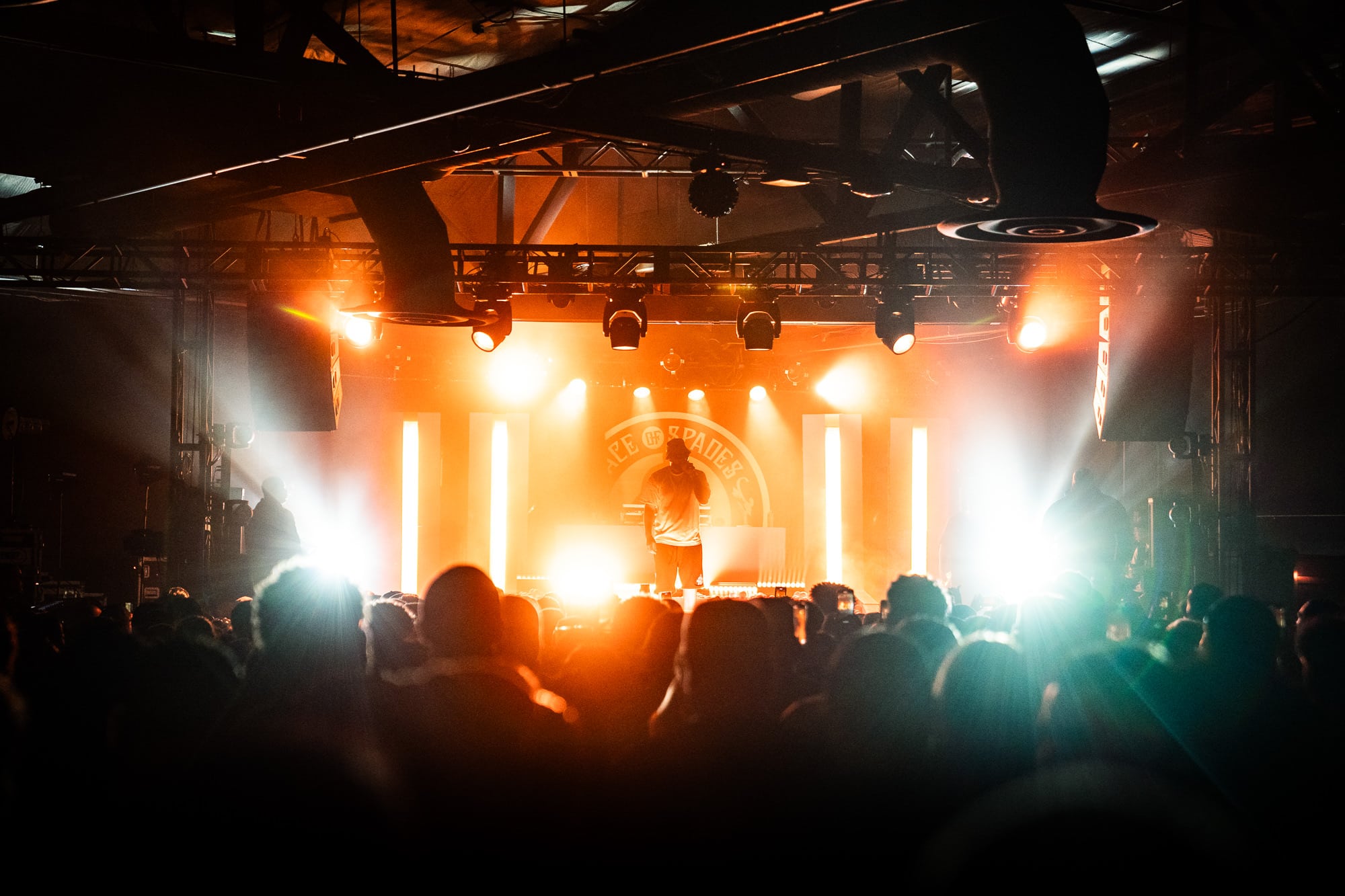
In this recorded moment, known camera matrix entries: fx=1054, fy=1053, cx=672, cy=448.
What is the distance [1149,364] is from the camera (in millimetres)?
9125

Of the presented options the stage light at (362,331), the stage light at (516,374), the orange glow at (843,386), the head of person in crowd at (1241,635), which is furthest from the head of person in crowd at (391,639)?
the orange glow at (843,386)

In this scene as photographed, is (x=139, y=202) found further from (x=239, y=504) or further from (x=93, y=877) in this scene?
(x=93, y=877)

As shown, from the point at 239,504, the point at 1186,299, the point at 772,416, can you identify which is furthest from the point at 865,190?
the point at 772,416

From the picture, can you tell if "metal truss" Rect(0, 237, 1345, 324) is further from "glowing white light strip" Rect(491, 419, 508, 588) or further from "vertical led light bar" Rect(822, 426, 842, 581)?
"vertical led light bar" Rect(822, 426, 842, 581)

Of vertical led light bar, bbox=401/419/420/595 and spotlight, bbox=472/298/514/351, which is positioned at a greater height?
spotlight, bbox=472/298/514/351

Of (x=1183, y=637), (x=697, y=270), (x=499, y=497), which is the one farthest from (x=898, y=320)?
(x=499, y=497)

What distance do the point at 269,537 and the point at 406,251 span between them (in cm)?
488

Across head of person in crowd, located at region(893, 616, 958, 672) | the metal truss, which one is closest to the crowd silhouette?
head of person in crowd, located at region(893, 616, 958, 672)

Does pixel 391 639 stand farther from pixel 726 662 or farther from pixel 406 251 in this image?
pixel 406 251

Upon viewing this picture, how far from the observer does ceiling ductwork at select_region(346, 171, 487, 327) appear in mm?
6723

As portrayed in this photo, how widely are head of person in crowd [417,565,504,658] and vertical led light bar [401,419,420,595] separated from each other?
39.0ft

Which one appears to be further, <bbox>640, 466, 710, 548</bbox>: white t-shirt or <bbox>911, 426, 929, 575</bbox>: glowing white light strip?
<bbox>911, 426, 929, 575</bbox>: glowing white light strip

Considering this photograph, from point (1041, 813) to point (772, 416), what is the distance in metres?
13.6

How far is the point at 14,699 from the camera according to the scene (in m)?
2.51
